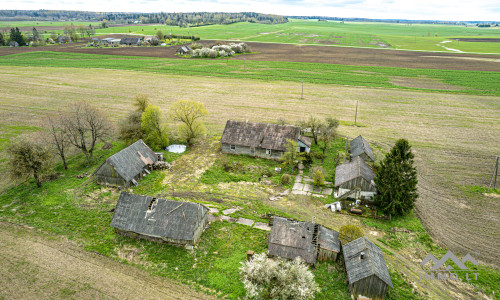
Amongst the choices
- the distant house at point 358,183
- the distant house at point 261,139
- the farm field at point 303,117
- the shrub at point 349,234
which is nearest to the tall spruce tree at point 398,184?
the distant house at point 358,183

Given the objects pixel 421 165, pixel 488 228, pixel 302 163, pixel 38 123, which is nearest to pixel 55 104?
pixel 38 123

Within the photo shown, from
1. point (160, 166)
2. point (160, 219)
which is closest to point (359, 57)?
point (160, 166)

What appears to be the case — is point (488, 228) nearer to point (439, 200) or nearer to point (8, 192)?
point (439, 200)

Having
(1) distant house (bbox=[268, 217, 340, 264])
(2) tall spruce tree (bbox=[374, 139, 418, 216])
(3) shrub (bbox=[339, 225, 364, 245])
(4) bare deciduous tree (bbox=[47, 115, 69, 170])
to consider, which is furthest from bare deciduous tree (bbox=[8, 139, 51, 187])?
(2) tall spruce tree (bbox=[374, 139, 418, 216])

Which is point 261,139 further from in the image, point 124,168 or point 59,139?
point 59,139

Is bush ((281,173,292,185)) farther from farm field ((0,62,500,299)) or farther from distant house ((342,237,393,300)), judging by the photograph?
distant house ((342,237,393,300))

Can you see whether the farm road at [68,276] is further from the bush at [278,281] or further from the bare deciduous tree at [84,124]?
the bare deciduous tree at [84,124]

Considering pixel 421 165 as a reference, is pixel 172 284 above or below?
below
